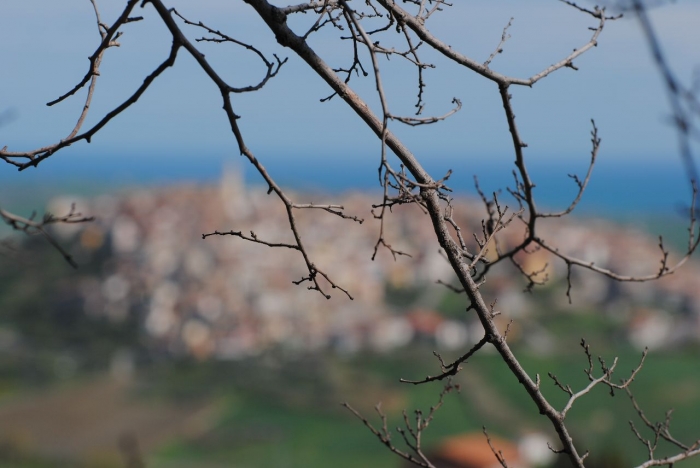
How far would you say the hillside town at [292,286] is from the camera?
22156mm

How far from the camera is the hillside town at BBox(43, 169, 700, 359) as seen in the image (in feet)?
72.7

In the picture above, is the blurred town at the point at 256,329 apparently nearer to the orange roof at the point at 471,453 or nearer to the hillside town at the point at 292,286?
the hillside town at the point at 292,286

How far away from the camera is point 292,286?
23.9 metres

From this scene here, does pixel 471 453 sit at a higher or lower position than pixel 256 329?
lower

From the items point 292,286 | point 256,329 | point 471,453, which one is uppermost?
point 292,286

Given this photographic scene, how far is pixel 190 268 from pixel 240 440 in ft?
19.8

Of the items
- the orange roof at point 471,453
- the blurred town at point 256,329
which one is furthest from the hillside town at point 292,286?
the orange roof at point 471,453

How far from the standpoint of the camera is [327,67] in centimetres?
121

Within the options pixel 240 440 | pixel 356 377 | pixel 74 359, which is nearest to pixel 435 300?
pixel 356 377

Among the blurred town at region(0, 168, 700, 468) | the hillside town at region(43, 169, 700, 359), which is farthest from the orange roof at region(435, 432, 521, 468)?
the hillside town at region(43, 169, 700, 359)

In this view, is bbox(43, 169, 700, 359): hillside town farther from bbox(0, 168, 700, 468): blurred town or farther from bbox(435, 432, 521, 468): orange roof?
bbox(435, 432, 521, 468): orange roof

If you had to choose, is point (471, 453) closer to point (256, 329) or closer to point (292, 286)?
point (256, 329)

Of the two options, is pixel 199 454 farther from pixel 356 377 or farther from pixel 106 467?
pixel 356 377

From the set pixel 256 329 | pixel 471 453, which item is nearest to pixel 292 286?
pixel 256 329
